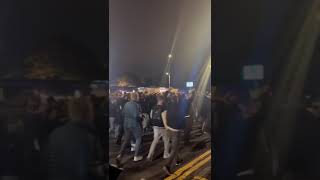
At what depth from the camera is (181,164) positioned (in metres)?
Result: 2.28

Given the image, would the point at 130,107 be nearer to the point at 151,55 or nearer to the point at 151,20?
the point at 151,55

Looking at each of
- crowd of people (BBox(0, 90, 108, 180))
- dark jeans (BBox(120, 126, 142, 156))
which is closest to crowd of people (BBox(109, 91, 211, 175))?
dark jeans (BBox(120, 126, 142, 156))

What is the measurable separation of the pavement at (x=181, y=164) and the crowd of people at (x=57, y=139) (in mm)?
122

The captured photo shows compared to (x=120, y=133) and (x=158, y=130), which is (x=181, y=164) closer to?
(x=158, y=130)

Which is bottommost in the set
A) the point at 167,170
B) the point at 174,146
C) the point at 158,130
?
the point at 167,170

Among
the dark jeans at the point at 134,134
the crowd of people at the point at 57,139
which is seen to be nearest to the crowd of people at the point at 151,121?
the dark jeans at the point at 134,134

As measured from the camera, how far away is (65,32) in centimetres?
227

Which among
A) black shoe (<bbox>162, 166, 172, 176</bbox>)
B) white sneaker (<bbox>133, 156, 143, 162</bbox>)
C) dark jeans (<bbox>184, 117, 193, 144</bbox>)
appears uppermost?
dark jeans (<bbox>184, 117, 193, 144</bbox>)

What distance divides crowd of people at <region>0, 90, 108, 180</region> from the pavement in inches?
4.8

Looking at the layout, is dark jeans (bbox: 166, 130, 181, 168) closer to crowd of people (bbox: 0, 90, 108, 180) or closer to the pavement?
the pavement

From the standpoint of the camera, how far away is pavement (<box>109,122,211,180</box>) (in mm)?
2234

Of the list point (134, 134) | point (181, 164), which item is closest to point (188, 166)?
point (181, 164)

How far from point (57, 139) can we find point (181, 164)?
781mm

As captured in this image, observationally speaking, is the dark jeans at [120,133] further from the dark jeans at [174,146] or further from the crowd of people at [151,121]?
the dark jeans at [174,146]
